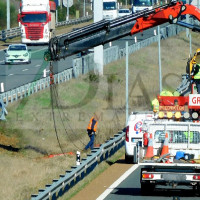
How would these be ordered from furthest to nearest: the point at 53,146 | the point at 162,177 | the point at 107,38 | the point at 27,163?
the point at 53,146 → the point at 27,163 → the point at 107,38 → the point at 162,177

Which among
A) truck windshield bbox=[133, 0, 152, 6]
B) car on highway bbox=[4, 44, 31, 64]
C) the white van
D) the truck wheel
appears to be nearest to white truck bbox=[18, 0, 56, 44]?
car on highway bbox=[4, 44, 31, 64]

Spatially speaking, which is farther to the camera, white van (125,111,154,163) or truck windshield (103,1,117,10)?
truck windshield (103,1,117,10)

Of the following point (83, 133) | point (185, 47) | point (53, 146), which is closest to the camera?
point (53, 146)

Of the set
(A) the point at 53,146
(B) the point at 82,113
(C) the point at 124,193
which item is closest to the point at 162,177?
(C) the point at 124,193

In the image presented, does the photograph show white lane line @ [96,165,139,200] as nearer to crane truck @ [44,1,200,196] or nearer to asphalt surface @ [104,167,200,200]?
asphalt surface @ [104,167,200,200]

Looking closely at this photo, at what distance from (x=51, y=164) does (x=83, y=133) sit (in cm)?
1109

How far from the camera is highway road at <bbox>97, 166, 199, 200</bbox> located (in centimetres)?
2025

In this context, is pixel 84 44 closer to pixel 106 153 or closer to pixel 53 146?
pixel 106 153

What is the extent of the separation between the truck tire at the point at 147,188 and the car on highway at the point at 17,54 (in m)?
41.7

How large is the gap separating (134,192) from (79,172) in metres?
1.62

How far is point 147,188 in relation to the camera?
812 inches

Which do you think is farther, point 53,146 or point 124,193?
point 53,146

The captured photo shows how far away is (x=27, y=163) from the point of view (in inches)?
1124

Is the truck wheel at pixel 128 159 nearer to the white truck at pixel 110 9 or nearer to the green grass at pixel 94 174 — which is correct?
the green grass at pixel 94 174
